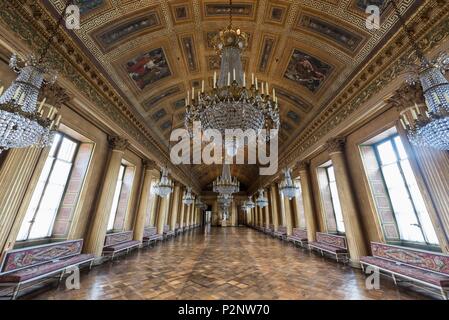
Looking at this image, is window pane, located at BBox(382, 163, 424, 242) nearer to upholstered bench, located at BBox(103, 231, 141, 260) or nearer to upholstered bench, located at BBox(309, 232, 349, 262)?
upholstered bench, located at BBox(309, 232, 349, 262)

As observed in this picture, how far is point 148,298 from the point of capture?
2975 mm

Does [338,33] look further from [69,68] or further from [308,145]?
[69,68]

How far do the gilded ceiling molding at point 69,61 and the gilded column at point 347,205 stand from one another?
7.22 metres

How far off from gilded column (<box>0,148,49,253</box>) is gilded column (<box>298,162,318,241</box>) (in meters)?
8.82

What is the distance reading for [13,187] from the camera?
10.1ft

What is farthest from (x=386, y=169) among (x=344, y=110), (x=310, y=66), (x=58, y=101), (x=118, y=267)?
(x=58, y=101)

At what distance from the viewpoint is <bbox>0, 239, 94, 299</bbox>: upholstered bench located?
2918mm

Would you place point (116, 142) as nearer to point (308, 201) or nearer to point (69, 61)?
point (69, 61)

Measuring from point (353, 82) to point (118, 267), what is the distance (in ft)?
26.9

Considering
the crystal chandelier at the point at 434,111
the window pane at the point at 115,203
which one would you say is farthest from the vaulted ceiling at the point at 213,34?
the window pane at the point at 115,203

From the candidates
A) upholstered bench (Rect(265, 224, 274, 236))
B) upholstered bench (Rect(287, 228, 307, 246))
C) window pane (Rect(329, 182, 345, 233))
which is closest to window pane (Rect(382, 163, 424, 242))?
window pane (Rect(329, 182, 345, 233))

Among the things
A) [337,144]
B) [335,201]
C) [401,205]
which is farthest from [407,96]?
[335,201]
